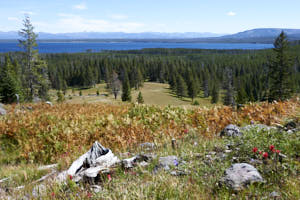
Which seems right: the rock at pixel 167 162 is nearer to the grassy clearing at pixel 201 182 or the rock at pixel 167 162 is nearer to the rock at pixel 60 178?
the grassy clearing at pixel 201 182

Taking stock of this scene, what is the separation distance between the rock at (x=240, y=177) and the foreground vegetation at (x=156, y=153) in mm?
80

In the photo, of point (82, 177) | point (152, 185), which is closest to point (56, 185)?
point (82, 177)

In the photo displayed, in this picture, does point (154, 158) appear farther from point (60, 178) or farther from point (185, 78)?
point (185, 78)

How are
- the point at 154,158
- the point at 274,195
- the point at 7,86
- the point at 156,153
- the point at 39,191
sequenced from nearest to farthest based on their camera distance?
the point at 274,195 → the point at 39,191 → the point at 154,158 → the point at 156,153 → the point at 7,86

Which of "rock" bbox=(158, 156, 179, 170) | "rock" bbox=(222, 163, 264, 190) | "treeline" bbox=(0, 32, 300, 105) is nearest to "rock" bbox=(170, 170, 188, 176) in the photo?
"rock" bbox=(158, 156, 179, 170)

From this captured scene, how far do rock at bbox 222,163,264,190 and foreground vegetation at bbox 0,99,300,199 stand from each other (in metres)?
0.08

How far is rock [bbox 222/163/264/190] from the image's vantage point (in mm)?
2645

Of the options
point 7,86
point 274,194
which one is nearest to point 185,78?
point 7,86

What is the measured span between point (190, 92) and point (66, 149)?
321 ft

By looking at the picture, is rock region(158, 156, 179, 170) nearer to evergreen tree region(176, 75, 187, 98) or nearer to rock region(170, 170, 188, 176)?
rock region(170, 170, 188, 176)

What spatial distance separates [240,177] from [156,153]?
1.99m

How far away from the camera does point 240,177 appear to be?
8.96ft

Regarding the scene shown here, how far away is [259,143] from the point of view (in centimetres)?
367

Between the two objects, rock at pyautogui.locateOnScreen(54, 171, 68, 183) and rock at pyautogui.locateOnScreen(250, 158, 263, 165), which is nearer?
rock at pyautogui.locateOnScreen(250, 158, 263, 165)
